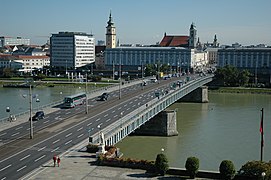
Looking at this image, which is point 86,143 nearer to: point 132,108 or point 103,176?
point 103,176

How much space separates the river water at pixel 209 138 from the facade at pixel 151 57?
64.9 metres

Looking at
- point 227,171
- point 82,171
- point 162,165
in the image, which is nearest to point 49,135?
point 82,171

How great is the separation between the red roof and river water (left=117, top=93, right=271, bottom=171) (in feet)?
292

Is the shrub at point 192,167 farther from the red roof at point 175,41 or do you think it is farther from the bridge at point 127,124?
the red roof at point 175,41

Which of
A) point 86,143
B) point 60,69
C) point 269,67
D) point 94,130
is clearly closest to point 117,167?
point 86,143

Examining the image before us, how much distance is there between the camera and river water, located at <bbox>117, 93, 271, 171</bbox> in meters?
37.4

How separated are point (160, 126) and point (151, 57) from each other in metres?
93.4

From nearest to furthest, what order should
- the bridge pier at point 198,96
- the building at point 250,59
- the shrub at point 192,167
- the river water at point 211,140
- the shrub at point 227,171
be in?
the shrub at point 227,171, the shrub at point 192,167, the river water at point 211,140, the bridge pier at point 198,96, the building at point 250,59

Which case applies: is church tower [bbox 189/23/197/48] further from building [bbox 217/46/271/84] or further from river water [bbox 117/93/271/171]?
river water [bbox 117/93/271/171]

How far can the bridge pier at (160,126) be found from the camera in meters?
47.9

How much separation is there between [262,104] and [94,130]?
4943cm

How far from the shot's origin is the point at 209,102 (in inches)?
3228

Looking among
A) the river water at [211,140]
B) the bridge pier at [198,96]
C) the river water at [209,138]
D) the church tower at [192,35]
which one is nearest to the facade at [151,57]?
the church tower at [192,35]

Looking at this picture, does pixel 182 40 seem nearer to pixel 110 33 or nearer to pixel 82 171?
pixel 110 33
